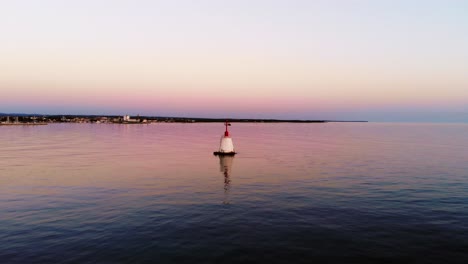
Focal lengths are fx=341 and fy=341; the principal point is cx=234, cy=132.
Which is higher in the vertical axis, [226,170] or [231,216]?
[231,216]

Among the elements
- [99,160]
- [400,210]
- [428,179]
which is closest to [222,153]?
[99,160]

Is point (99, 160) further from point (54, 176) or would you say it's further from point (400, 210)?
point (400, 210)

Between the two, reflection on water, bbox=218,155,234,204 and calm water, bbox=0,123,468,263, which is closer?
calm water, bbox=0,123,468,263

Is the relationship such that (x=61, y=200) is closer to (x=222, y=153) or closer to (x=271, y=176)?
(x=271, y=176)

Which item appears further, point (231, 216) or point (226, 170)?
point (226, 170)

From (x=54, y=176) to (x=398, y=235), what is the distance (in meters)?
32.3

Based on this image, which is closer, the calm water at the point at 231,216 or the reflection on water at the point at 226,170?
the calm water at the point at 231,216

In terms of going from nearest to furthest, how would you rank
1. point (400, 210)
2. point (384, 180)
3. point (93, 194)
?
point (400, 210), point (93, 194), point (384, 180)

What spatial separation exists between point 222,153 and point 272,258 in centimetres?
4279

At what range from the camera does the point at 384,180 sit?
34125mm

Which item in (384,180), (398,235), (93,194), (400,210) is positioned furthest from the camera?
(384,180)

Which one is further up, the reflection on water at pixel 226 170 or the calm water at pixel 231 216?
the calm water at pixel 231 216

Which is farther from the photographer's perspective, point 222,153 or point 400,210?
point 222,153

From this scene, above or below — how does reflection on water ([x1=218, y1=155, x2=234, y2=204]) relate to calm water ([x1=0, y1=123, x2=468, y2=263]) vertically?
below
